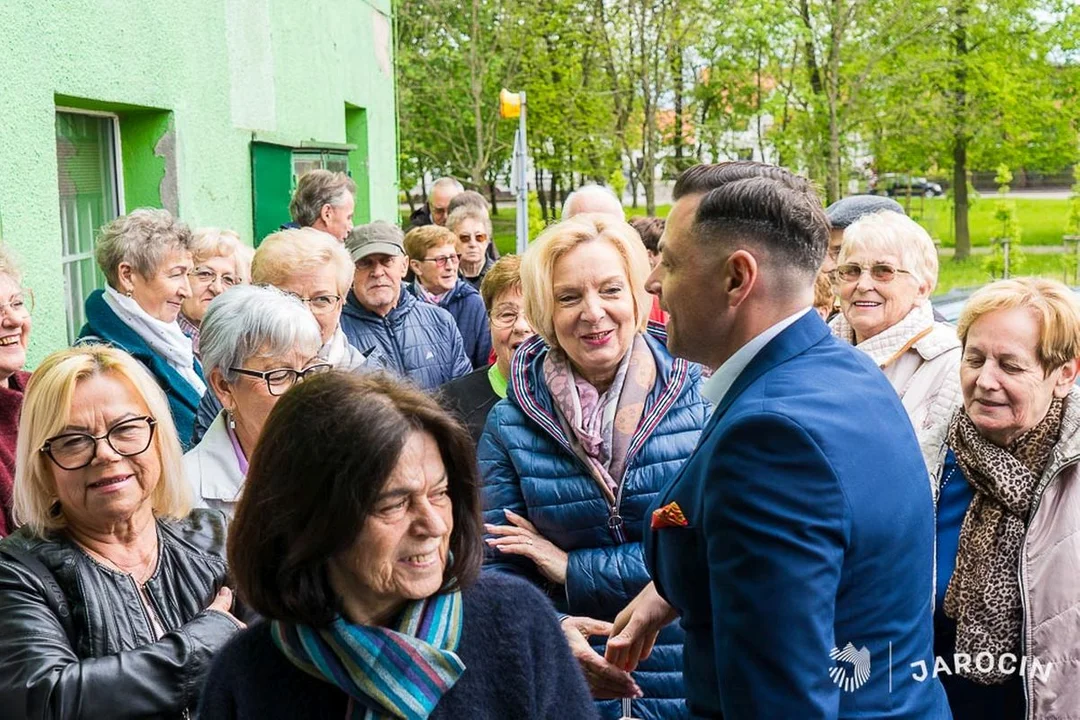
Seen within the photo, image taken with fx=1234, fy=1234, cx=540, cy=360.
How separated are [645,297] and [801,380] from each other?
56.9 inches

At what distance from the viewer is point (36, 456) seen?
2949 mm

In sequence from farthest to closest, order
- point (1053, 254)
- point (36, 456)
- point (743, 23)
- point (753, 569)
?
point (1053, 254)
point (743, 23)
point (36, 456)
point (753, 569)

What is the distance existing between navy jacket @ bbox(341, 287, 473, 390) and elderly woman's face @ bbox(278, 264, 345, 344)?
872 millimetres

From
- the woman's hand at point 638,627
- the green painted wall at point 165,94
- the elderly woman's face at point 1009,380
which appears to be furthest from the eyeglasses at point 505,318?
the woman's hand at point 638,627

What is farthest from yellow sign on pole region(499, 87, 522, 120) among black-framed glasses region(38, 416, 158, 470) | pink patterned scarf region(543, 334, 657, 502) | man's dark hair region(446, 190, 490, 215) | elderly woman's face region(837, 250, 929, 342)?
black-framed glasses region(38, 416, 158, 470)

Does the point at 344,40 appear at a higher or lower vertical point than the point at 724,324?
higher

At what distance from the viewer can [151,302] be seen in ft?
17.2

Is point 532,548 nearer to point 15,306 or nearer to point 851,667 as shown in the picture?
point 851,667

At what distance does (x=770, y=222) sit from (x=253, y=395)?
189cm

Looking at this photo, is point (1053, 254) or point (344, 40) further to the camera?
point (1053, 254)

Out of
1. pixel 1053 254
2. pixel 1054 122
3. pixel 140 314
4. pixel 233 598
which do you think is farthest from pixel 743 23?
pixel 233 598

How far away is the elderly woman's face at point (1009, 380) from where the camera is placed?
368cm

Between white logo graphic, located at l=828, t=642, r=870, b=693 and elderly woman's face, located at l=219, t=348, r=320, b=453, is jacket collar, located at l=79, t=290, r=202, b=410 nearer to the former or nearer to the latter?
elderly woman's face, located at l=219, t=348, r=320, b=453

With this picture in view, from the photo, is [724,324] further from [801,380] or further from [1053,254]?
[1053,254]
